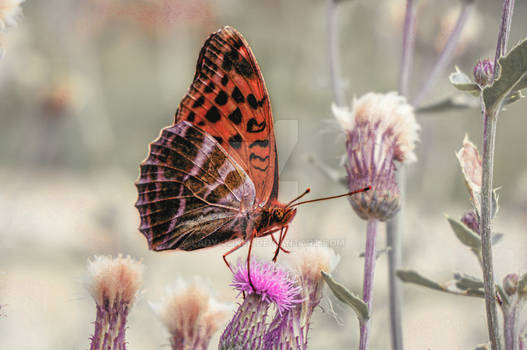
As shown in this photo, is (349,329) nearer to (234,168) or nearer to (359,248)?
(359,248)

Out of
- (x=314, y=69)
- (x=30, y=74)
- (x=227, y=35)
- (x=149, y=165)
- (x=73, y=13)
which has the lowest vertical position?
(x=149, y=165)

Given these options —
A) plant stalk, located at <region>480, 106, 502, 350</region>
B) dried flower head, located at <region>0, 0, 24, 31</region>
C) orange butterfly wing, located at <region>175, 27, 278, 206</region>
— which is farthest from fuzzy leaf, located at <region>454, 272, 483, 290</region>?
dried flower head, located at <region>0, 0, 24, 31</region>

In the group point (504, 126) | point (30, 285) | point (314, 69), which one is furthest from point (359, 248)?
point (504, 126)

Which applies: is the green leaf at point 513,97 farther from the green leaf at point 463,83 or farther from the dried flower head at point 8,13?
the dried flower head at point 8,13

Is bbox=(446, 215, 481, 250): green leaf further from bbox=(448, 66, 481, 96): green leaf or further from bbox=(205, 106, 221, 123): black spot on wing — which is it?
bbox=(205, 106, 221, 123): black spot on wing

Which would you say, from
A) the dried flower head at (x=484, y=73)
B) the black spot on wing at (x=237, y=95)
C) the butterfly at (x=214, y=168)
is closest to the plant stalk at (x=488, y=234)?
the dried flower head at (x=484, y=73)
